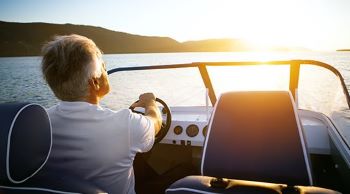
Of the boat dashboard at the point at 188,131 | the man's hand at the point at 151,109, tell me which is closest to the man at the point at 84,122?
the man's hand at the point at 151,109

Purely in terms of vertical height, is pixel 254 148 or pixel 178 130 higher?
pixel 254 148

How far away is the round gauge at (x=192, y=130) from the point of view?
3.22 meters

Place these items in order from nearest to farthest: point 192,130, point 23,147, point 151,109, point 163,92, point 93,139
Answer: point 23,147 → point 93,139 → point 151,109 → point 192,130 → point 163,92

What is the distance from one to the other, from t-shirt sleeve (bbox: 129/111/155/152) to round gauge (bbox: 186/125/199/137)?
147 centimetres

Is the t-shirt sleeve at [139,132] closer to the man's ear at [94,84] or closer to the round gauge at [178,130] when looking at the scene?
the man's ear at [94,84]

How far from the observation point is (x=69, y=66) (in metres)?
1.57

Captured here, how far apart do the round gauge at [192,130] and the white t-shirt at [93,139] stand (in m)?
1.57

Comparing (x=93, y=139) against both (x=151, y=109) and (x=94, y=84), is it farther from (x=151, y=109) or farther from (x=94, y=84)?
(x=151, y=109)


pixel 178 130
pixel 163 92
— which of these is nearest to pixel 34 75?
pixel 163 92

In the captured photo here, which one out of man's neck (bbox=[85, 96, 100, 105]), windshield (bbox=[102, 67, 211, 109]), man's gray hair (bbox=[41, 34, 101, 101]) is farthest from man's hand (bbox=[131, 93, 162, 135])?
windshield (bbox=[102, 67, 211, 109])

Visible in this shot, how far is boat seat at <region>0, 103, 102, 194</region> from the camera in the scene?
104 centimetres

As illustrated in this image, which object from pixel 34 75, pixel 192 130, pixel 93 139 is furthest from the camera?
pixel 34 75

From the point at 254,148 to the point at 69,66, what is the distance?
98 centimetres

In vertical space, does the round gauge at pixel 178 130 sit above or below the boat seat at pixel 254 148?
below
